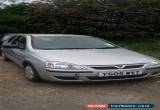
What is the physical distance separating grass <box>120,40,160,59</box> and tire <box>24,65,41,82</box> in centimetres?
591

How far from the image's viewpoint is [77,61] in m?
7.29

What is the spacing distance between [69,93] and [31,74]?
121 cm

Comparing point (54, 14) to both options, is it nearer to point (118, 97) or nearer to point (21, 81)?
point (21, 81)

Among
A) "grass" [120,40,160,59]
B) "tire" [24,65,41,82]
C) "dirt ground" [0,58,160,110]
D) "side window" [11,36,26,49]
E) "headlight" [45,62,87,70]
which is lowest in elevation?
"grass" [120,40,160,59]

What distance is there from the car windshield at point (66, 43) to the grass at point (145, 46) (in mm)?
3974

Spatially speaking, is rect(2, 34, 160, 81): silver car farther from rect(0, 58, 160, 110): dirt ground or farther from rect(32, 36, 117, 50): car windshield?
rect(0, 58, 160, 110): dirt ground

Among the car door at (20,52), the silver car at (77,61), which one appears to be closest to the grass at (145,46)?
the silver car at (77,61)

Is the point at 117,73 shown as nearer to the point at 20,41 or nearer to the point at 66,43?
the point at 66,43

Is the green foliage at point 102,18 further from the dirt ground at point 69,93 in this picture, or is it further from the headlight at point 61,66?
the headlight at point 61,66

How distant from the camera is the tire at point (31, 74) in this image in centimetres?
752

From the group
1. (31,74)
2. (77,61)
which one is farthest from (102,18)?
(77,61)

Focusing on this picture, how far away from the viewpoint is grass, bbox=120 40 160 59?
1313 cm

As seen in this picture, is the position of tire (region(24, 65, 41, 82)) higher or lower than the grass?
higher

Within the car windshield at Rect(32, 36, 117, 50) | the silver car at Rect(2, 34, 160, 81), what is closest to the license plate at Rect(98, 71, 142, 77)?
the silver car at Rect(2, 34, 160, 81)
